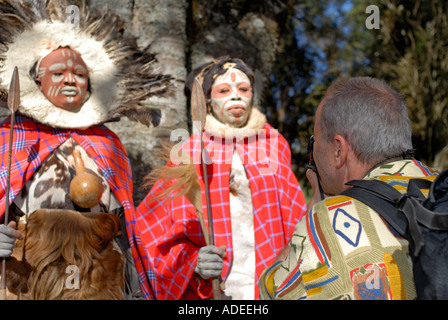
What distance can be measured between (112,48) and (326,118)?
5.44 feet

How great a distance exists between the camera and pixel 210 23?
4.25m

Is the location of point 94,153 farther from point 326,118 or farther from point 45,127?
point 326,118

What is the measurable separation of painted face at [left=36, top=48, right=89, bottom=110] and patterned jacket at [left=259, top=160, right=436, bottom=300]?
166 centimetres

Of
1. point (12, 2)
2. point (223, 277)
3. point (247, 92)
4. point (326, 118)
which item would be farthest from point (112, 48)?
point (326, 118)

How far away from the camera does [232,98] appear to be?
3.01 metres

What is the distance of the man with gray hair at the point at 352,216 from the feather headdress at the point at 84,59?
144cm

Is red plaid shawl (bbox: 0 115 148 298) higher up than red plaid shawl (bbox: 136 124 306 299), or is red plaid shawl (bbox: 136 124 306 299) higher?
red plaid shawl (bbox: 0 115 148 298)

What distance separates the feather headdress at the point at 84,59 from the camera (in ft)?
8.71

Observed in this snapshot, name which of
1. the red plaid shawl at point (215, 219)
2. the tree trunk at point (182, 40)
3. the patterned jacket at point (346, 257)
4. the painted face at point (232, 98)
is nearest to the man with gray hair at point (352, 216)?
the patterned jacket at point (346, 257)

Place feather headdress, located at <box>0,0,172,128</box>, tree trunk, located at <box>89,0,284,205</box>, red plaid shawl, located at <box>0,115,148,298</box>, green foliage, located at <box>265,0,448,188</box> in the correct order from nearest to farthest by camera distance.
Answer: red plaid shawl, located at <box>0,115,148,298</box> → feather headdress, located at <box>0,0,172,128</box> → tree trunk, located at <box>89,0,284,205</box> → green foliage, located at <box>265,0,448,188</box>

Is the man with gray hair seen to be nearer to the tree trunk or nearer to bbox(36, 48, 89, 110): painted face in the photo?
bbox(36, 48, 89, 110): painted face

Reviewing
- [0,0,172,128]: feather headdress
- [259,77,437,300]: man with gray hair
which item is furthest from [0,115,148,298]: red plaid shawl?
[259,77,437,300]: man with gray hair

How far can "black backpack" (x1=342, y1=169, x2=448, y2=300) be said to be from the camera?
3.93ft

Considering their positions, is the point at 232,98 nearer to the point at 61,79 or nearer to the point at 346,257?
the point at 61,79
